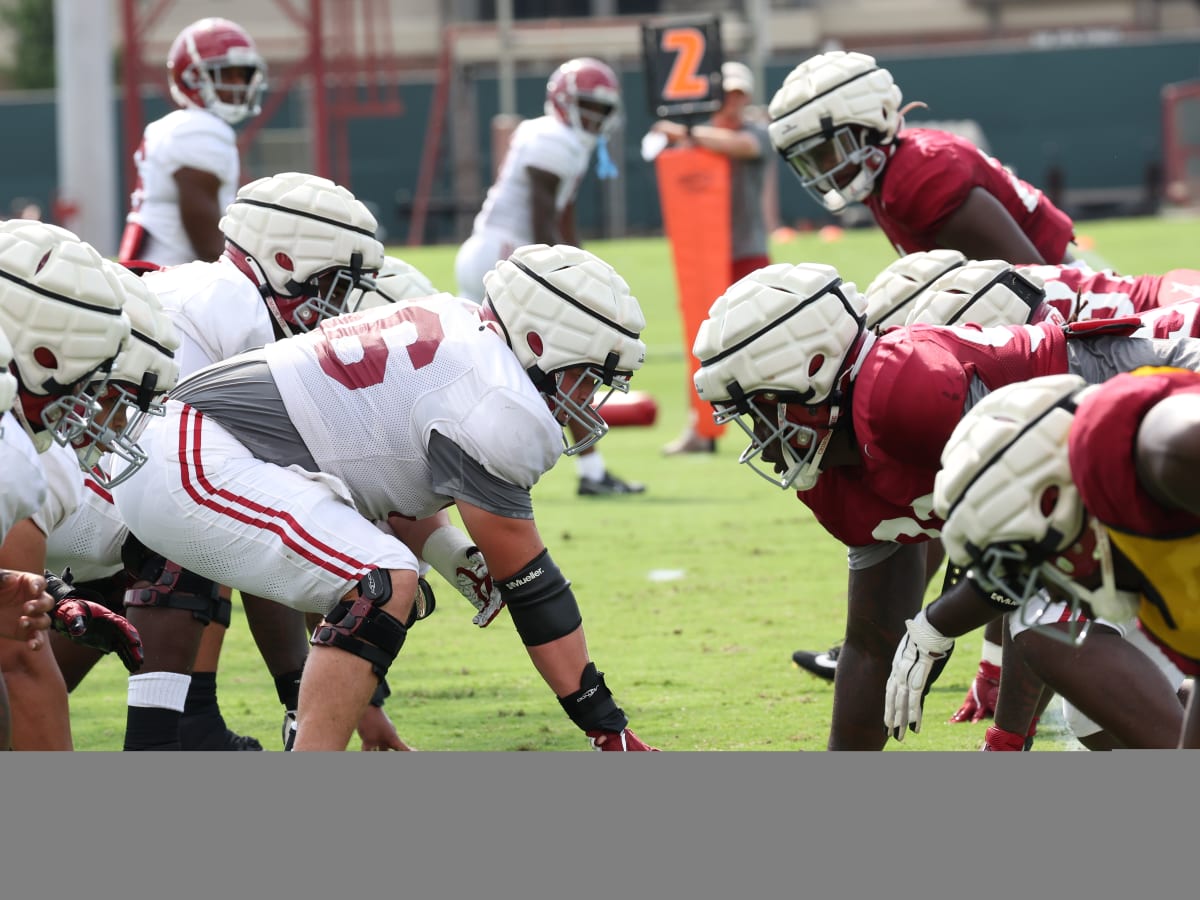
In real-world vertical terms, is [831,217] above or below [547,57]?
below

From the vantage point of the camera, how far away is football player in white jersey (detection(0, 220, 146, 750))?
3.43 metres

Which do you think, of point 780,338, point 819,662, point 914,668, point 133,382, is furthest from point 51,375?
point 819,662

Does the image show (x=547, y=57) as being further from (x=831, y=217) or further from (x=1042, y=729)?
(x=1042, y=729)

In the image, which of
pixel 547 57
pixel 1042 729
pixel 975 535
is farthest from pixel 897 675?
pixel 547 57

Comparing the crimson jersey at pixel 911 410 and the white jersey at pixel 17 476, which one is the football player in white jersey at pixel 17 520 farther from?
the crimson jersey at pixel 911 410

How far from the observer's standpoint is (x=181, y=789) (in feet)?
9.04

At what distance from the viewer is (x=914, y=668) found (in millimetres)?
3434

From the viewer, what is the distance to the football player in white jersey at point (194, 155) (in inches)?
257

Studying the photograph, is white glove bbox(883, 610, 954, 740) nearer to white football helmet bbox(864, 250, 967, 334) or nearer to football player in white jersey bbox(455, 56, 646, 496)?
white football helmet bbox(864, 250, 967, 334)

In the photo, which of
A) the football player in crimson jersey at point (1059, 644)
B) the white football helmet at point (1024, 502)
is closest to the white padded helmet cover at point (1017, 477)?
the white football helmet at point (1024, 502)

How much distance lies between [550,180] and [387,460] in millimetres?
5117

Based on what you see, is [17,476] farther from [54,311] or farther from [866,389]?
[866,389]

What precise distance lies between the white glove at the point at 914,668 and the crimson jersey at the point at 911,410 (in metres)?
0.28

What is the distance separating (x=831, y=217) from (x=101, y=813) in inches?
951
